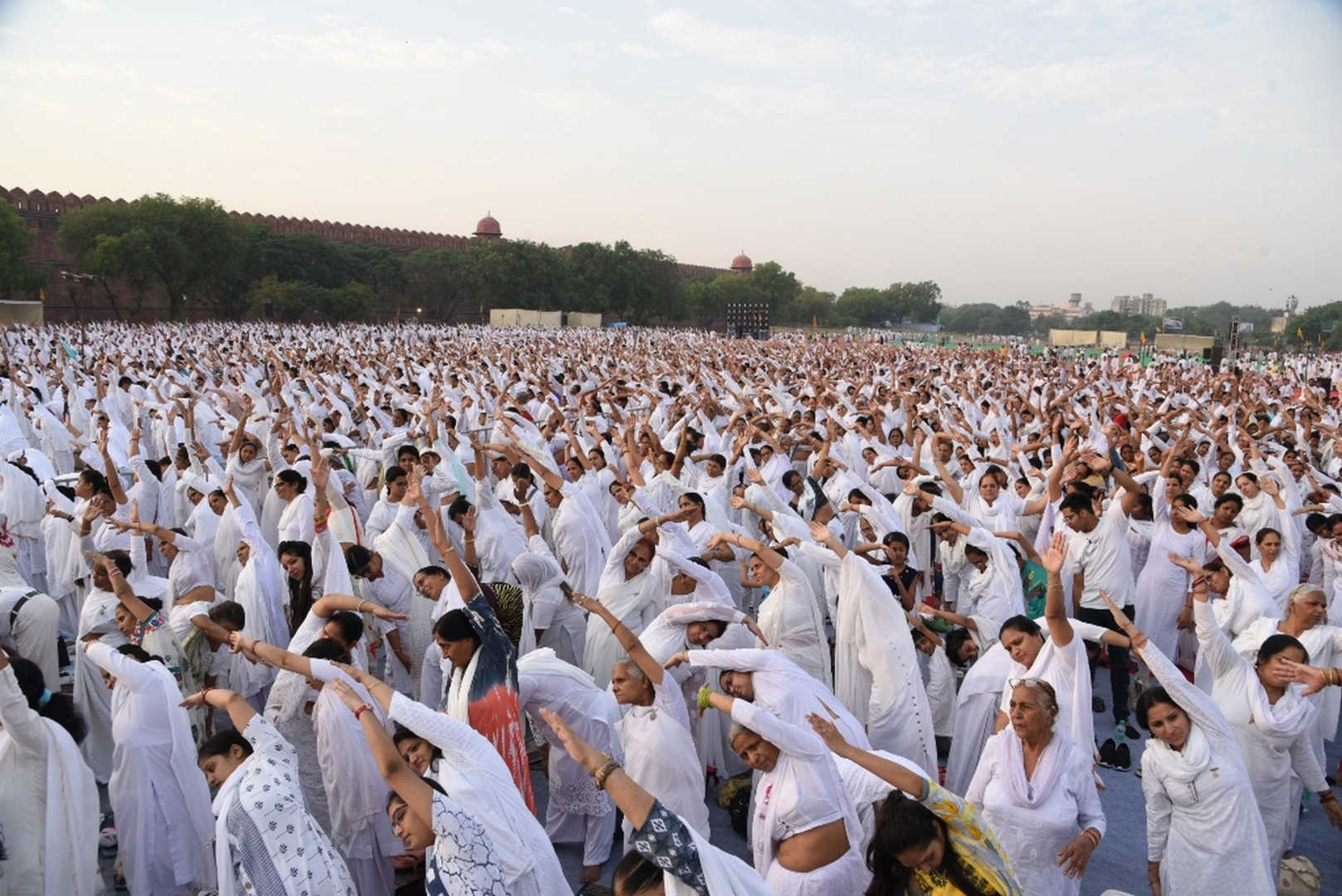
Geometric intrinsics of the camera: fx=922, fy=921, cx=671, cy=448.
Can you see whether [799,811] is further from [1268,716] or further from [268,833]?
[1268,716]

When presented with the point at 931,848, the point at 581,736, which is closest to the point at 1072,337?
the point at 581,736

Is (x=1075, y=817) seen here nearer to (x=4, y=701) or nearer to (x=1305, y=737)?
(x=1305, y=737)

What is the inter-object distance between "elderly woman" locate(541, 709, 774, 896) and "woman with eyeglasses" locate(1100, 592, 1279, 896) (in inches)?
61.8

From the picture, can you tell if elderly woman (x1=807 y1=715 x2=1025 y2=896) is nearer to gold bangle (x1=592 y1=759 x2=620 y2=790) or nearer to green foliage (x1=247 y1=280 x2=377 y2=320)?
A: gold bangle (x1=592 y1=759 x2=620 y2=790)

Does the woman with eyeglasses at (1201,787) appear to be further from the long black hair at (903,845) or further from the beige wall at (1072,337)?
the beige wall at (1072,337)

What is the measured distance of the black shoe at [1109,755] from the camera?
4.73m

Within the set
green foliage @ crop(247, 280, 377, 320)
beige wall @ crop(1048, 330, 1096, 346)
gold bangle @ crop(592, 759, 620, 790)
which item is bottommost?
gold bangle @ crop(592, 759, 620, 790)

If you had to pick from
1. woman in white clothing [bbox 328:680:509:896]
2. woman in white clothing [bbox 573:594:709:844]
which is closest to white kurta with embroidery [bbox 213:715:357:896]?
woman in white clothing [bbox 328:680:509:896]

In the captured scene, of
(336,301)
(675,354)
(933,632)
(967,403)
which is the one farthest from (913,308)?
(933,632)

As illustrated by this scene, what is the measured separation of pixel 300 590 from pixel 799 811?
110 inches

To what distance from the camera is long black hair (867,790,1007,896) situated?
2258 millimetres

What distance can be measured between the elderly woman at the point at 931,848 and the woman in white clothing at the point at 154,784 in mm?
2564

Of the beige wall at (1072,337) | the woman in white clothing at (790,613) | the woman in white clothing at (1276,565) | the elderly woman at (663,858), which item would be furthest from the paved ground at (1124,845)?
the beige wall at (1072,337)

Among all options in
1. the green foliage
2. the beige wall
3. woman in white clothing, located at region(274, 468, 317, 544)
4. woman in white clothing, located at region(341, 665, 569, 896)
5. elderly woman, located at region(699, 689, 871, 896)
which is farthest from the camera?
the beige wall
